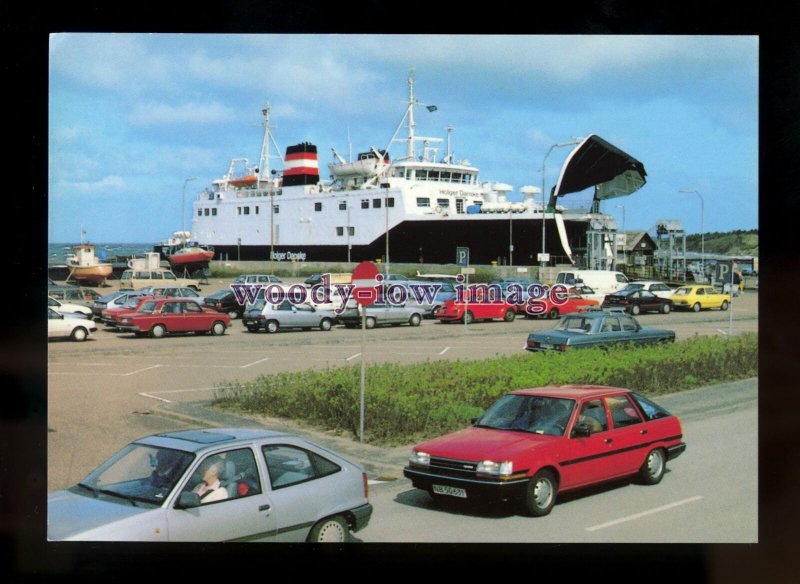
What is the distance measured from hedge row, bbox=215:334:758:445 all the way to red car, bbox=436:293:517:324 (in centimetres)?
275

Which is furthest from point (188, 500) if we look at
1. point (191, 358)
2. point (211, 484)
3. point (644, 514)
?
point (191, 358)

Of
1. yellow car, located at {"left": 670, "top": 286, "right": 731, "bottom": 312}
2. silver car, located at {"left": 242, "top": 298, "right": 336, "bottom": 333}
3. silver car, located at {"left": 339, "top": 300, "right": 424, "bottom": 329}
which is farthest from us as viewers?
silver car, located at {"left": 339, "top": 300, "right": 424, "bottom": 329}

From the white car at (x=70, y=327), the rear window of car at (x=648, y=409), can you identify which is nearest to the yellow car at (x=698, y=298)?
the rear window of car at (x=648, y=409)

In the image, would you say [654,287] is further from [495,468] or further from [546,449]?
[495,468]

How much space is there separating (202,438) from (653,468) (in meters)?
4.86

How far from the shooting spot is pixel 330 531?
21.2ft

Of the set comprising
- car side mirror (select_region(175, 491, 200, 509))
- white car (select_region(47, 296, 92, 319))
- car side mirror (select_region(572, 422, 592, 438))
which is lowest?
car side mirror (select_region(175, 491, 200, 509))

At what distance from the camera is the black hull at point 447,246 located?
13414 mm

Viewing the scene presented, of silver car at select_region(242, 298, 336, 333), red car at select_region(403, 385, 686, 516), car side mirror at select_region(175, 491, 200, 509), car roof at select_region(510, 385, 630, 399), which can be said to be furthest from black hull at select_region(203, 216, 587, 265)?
car side mirror at select_region(175, 491, 200, 509)

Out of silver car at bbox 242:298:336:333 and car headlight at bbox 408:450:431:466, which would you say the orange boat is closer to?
silver car at bbox 242:298:336:333

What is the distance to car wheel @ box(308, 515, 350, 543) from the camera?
20.9ft

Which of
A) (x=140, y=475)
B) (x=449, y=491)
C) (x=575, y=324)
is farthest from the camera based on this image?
(x=575, y=324)

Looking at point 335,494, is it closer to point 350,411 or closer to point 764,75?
point 350,411
